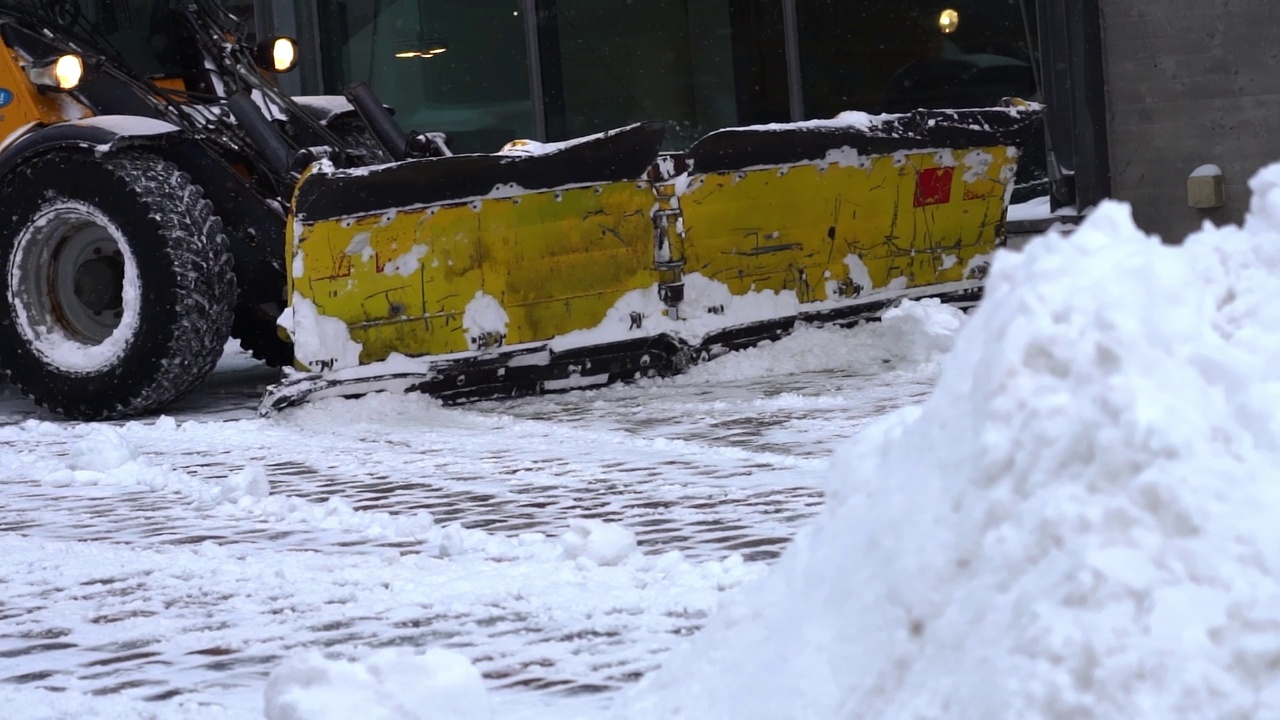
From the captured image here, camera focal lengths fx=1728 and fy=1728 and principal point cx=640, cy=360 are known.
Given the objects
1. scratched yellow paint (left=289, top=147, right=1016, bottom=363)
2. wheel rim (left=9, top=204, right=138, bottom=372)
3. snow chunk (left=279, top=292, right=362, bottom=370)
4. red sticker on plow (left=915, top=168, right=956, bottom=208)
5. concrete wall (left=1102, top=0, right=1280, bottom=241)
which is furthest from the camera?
concrete wall (left=1102, top=0, right=1280, bottom=241)

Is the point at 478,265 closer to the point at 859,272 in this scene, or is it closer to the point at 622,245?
the point at 622,245

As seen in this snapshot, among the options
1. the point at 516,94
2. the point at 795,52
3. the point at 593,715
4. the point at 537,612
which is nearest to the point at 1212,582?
the point at 593,715

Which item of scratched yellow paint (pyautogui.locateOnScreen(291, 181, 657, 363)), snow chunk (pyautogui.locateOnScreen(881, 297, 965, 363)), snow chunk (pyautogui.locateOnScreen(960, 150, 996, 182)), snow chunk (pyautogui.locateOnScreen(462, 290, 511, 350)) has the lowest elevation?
snow chunk (pyautogui.locateOnScreen(881, 297, 965, 363))

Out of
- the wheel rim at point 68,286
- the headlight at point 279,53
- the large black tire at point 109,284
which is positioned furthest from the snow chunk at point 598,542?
the headlight at point 279,53

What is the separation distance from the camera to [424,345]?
23.9 feet

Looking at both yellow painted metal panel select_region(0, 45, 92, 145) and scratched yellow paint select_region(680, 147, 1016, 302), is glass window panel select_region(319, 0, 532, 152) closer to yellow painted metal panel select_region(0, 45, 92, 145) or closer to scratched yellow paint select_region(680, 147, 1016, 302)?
scratched yellow paint select_region(680, 147, 1016, 302)

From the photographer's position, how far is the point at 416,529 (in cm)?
489

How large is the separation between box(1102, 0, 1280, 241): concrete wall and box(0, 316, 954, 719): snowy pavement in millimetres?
3402

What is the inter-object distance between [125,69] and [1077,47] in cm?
579

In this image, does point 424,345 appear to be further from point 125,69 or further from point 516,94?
point 516,94

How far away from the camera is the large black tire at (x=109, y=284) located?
7414mm

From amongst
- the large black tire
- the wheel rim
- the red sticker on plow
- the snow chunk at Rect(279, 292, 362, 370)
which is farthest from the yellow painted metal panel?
the red sticker on plow

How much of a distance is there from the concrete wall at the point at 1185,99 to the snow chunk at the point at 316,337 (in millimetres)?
5424

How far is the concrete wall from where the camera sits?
400 inches
